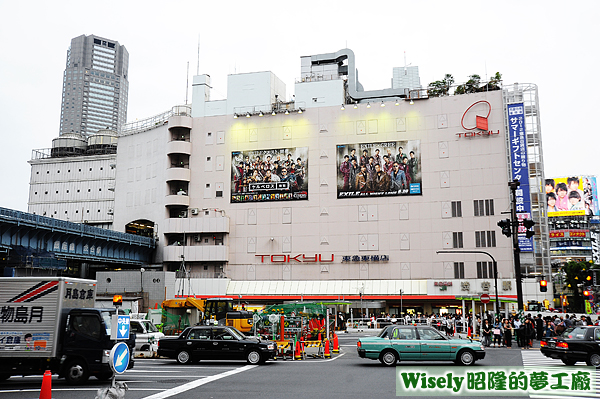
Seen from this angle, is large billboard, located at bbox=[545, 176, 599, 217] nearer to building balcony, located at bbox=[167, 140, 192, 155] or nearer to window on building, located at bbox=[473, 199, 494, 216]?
window on building, located at bbox=[473, 199, 494, 216]

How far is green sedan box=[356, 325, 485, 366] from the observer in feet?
66.7

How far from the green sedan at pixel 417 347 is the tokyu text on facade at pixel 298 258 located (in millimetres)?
43029

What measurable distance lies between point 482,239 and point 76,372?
51.7 m

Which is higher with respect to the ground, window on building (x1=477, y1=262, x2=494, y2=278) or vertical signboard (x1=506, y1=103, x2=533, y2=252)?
vertical signboard (x1=506, y1=103, x2=533, y2=252)

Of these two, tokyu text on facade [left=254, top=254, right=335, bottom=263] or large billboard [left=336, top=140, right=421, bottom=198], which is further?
tokyu text on facade [left=254, top=254, right=335, bottom=263]

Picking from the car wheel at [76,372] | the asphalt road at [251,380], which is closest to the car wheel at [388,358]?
the asphalt road at [251,380]

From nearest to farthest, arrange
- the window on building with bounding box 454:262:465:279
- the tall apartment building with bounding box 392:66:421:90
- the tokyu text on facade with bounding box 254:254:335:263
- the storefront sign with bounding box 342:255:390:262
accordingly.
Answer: the window on building with bounding box 454:262:465:279 → the storefront sign with bounding box 342:255:390:262 → the tokyu text on facade with bounding box 254:254:335:263 → the tall apartment building with bounding box 392:66:421:90

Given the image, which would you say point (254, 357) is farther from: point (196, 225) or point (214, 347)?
point (196, 225)

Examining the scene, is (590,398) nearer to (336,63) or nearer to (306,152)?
(306,152)

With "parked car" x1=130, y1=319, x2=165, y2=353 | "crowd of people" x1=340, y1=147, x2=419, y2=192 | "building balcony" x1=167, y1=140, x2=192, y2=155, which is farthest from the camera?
"building balcony" x1=167, y1=140, x2=192, y2=155

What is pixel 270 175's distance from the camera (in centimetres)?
6744

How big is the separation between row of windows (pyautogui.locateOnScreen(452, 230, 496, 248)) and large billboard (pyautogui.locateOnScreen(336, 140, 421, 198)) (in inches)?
276

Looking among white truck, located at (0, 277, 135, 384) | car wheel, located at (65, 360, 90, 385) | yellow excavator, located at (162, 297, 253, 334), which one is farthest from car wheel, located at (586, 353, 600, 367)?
yellow excavator, located at (162, 297, 253, 334)

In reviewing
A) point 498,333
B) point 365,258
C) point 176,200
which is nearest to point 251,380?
point 498,333
